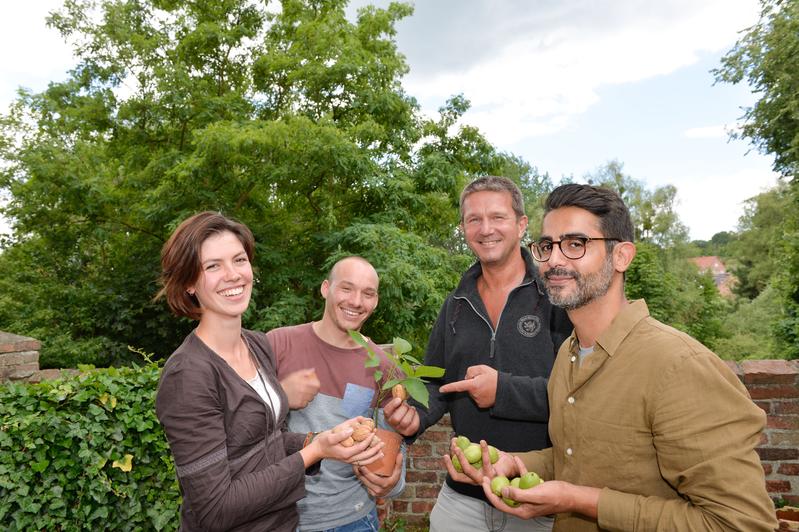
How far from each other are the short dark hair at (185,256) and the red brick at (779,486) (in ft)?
13.9

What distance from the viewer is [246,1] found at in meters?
13.1

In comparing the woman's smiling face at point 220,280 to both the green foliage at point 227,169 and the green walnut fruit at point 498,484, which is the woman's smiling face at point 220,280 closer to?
the green walnut fruit at point 498,484

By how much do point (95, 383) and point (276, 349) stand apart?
6.68 ft

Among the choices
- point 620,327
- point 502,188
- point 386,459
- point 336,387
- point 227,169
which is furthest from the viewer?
point 227,169

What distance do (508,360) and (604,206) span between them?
95 cm

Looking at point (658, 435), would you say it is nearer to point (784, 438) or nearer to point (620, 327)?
point (620, 327)

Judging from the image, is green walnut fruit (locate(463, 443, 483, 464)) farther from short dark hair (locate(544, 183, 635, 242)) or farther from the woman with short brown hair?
short dark hair (locate(544, 183, 635, 242))

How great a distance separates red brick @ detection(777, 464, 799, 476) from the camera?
385 cm

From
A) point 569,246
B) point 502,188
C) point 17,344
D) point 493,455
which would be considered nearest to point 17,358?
point 17,344

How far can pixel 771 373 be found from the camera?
381 cm

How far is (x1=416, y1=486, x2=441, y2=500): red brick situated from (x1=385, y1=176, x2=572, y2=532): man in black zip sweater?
2.06 metres

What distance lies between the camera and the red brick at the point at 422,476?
4.55m

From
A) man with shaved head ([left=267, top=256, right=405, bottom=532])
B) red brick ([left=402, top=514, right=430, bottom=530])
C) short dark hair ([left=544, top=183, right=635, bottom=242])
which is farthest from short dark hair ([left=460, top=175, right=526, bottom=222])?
red brick ([left=402, top=514, right=430, bottom=530])

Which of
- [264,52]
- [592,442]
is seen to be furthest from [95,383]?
[264,52]
